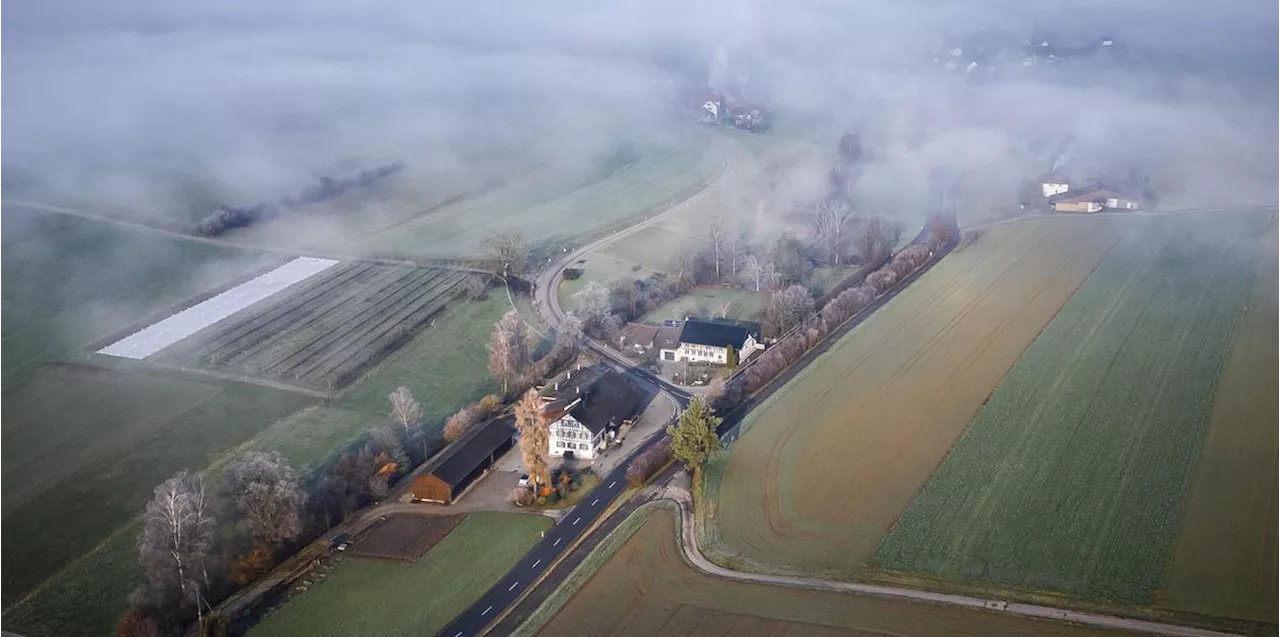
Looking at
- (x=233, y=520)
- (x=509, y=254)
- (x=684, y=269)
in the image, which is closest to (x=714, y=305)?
(x=684, y=269)

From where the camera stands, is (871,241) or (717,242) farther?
(871,241)

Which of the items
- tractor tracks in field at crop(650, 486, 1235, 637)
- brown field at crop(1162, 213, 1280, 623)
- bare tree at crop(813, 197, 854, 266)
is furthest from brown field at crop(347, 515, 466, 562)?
bare tree at crop(813, 197, 854, 266)

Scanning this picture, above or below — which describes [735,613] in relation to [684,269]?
below

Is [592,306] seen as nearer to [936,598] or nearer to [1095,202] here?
[936,598]

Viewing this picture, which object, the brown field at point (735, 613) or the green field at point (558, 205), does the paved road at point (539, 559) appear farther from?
the green field at point (558, 205)

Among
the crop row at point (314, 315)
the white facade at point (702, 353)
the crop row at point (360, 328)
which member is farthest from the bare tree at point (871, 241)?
the crop row at point (314, 315)

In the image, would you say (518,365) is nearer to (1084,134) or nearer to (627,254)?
(627,254)

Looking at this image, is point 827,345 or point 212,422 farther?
point 827,345

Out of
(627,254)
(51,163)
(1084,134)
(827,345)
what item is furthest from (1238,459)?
(51,163)
